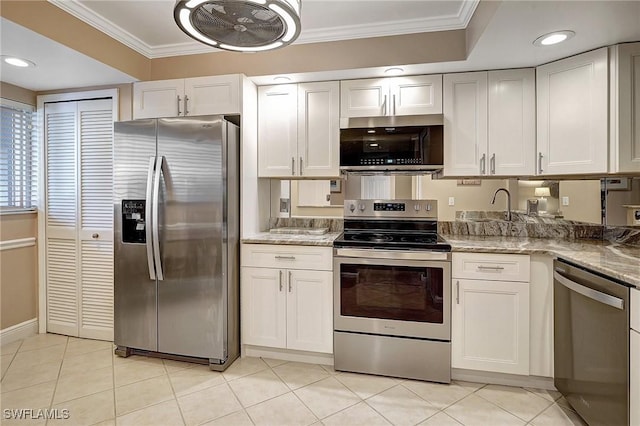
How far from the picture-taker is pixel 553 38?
199 centimetres

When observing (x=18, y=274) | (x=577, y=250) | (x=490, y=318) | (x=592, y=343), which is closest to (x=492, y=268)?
(x=490, y=318)

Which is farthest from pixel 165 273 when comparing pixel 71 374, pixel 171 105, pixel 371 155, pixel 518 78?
pixel 518 78

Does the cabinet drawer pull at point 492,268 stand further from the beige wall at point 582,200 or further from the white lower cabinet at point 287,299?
the white lower cabinet at point 287,299

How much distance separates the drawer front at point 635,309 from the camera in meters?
1.41

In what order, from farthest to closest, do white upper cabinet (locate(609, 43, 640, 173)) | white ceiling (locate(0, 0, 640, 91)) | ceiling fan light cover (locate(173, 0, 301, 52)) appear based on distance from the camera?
1. white upper cabinet (locate(609, 43, 640, 173))
2. white ceiling (locate(0, 0, 640, 91))
3. ceiling fan light cover (locate(173, 0, 301, 52))

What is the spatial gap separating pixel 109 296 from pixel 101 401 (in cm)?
112

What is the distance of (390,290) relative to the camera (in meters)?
2.38

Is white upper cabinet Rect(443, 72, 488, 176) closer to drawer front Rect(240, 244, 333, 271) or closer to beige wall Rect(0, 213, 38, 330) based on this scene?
drawer front Rect(240, 244, 333, 271)

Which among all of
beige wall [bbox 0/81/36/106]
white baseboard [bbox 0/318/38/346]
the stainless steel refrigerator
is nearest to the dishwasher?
the stainless steel refrigerator

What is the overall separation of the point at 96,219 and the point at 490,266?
3254mm

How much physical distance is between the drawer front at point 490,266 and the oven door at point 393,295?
8cm

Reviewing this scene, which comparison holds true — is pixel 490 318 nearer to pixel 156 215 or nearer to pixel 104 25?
pixel 156 215

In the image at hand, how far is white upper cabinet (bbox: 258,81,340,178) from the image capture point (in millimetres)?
2773

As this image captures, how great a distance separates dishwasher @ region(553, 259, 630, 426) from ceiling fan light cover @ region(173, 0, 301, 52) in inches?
75.1
